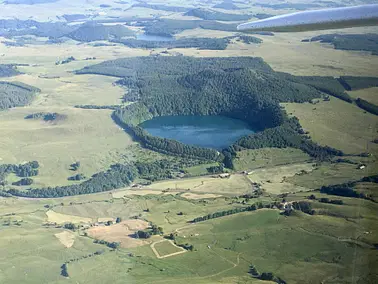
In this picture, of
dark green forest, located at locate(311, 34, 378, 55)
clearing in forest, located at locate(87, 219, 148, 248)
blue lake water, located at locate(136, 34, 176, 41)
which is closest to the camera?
clearing in forest, located at locate(87, 219, 148, 248)

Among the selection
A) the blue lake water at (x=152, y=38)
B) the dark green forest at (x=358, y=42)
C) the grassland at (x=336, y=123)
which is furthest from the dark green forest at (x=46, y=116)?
the blue lake water at (x=152, y=38)

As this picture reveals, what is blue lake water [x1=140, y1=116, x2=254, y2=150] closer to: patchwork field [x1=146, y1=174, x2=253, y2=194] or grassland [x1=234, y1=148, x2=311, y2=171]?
grassland [x1=234, y1=148, x2=311, y2=171]

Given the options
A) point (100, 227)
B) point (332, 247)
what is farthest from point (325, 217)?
point (100, 227)

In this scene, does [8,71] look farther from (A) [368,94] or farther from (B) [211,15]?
(A) [368,94]

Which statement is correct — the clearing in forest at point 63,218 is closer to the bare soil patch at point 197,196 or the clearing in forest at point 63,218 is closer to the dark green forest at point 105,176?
the dark green forest at point 105,176

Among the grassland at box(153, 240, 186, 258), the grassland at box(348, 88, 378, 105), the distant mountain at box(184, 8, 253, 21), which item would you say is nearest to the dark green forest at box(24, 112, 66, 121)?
the grassland at box(348, 88, 378, 105)

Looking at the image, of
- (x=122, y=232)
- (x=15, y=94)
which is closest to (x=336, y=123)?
(x=122, y=232)
